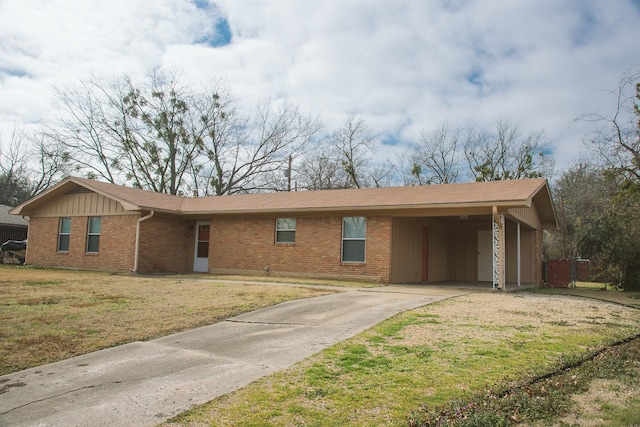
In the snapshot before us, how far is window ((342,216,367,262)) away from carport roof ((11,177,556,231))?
2.13 ft

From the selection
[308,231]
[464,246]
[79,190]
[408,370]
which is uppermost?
[79,190]

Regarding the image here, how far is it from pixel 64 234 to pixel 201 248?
19.3 ft

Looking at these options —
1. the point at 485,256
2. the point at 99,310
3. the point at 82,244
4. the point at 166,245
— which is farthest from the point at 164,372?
the point at 82,244

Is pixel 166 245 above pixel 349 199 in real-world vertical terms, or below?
below

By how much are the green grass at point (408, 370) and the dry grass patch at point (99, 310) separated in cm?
292

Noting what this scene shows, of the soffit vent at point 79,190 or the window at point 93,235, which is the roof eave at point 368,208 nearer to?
the window at point 93,235

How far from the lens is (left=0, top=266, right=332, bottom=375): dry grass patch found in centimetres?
630

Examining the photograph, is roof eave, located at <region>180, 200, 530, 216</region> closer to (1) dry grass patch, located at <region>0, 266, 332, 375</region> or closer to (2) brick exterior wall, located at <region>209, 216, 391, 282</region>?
(2) brick exterior wall, located at <region>209, 216, 391, 282</region>

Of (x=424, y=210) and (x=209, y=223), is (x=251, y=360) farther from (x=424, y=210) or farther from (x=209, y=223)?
(x=209, y=223)

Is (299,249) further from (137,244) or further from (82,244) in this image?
(82,244)

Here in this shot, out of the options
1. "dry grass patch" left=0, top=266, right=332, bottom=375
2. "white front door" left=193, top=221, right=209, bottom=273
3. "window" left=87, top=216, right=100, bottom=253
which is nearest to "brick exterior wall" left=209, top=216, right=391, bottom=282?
"white front door" left=193, top=221, right=209, bottom=273

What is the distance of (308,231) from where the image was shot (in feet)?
56.5

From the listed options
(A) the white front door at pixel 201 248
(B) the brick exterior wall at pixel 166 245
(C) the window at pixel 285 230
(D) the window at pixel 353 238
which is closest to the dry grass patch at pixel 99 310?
(D) the window at pixel 353 238

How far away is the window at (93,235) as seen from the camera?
64.3 feet
